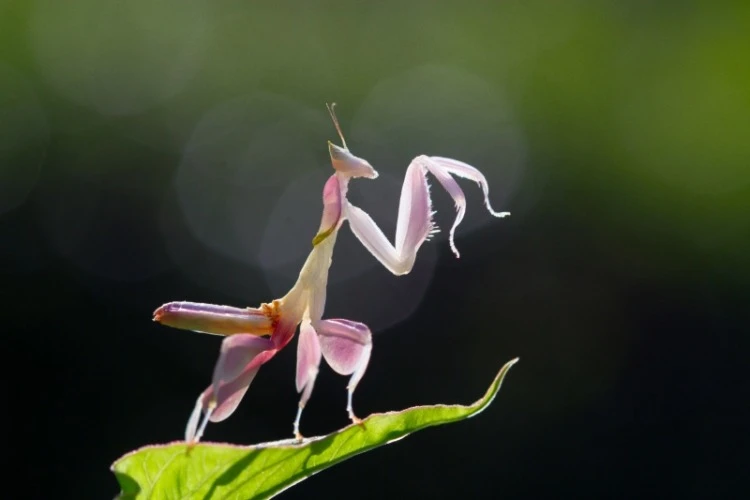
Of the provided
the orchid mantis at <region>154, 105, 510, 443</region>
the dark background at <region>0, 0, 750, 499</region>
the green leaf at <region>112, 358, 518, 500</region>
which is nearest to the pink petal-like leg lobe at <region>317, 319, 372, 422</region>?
the orchid mantis at <region>154, 105, 510, 443</region>

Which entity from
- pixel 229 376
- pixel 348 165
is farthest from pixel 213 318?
pixel 348 165

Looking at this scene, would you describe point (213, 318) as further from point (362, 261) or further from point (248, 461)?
point (362, 261)

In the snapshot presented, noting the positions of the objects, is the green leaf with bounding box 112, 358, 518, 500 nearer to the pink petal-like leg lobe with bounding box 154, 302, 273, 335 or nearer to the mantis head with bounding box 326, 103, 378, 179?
the pink petal-like leg lobe with bounding box 154, 302, 273, 335

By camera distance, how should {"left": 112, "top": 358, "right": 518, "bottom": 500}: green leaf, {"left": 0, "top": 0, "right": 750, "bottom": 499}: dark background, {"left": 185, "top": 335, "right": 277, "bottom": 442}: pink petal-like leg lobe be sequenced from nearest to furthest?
{"left": 112, "top": 358, "right": 518, "bottom": 500}: green leaf → {"left": 185, "top": 335, "right": 277, "bottom": 442}: pink petal-like leg lobe → {"left": 0, "top": 0, "right": 750, "bottom": 499}: dark background

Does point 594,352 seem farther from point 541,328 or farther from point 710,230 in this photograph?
point 710,230

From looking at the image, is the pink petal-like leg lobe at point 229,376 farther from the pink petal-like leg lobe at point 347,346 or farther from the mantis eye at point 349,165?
the mantis eye at point 349,165
